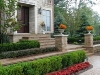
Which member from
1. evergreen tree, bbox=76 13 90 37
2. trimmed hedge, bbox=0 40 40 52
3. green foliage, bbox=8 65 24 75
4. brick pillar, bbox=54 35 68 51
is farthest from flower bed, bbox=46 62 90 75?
evergreen tree, bbox=76 13 90 37

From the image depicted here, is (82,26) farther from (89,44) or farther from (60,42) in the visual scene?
(60,42)

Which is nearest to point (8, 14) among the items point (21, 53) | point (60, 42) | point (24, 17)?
point (21, 53)

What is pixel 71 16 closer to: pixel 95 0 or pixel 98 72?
pixel 95 0

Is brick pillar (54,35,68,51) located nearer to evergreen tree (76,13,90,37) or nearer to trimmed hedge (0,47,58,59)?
trimmed hedge (0,47,58,59)

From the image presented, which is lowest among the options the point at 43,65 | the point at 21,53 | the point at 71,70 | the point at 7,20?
the point at 71,70

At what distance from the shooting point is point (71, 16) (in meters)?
22.9

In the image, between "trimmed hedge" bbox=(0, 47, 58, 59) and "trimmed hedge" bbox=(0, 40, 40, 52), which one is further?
"trimmed hedge" bbox=(0, 40, 40, 52)

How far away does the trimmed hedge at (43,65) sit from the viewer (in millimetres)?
6629

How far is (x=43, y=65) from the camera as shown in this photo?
8.02 meters

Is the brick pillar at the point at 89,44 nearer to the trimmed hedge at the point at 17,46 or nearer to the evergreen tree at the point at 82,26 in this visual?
the evergreen tree at the point at 82,26

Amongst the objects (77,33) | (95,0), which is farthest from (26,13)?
(95,0)

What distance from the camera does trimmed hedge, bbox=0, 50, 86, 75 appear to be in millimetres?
6629

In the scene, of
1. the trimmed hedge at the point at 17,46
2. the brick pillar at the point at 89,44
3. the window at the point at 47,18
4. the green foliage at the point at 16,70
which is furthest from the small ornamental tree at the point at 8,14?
the brick pillar at the point at 89,44

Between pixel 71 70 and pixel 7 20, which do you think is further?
pixel 7 20
